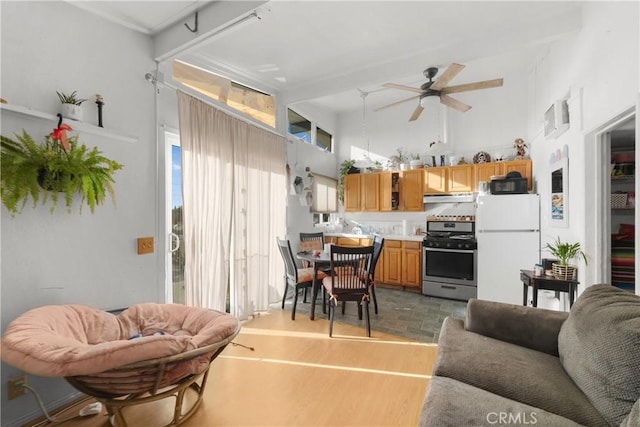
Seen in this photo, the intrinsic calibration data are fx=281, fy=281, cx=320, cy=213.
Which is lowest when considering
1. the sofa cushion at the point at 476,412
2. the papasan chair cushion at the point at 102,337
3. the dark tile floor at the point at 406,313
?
the dark tile floor at the point at 406,313

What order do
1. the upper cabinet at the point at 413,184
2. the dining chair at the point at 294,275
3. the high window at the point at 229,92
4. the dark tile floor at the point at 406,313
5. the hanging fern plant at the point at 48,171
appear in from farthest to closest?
1. the upper cabinet at the point at 413,184
2. the dining chair at the point at 294,275
3. the dark tile floor at the point at 406,313
4. the high window at the point at 229,92
5. the hanging fern plant at the point at 48,171

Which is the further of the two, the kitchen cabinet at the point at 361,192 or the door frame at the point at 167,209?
the kitchen cabinet at the point at 361,192

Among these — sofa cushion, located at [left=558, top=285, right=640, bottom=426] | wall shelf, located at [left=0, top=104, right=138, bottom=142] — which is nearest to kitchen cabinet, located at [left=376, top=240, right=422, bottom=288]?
sofa cushion, located at [left=558, top=285, right=640, bottom=426]

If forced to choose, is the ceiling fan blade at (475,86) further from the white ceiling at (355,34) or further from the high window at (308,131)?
the high window at (308,131)

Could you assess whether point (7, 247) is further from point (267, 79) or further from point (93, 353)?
point (267, 79)

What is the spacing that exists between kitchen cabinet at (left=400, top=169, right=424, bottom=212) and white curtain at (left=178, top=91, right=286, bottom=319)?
2.36 m

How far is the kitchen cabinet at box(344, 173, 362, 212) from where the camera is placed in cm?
574

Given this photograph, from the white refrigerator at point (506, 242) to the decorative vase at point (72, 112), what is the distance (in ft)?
14.6

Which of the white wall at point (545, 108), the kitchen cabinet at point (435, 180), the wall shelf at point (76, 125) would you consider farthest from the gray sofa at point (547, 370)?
the kitchen cabinet at point (435, 180)

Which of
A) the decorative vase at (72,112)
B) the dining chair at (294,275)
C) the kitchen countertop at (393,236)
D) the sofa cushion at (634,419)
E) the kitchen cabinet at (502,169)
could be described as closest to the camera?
the sofa cushion at (634,419)

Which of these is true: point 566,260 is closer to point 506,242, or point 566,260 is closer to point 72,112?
point 506,242

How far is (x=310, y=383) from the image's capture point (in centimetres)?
218

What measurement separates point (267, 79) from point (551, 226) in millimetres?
3960

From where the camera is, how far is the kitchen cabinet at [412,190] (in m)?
5.11
